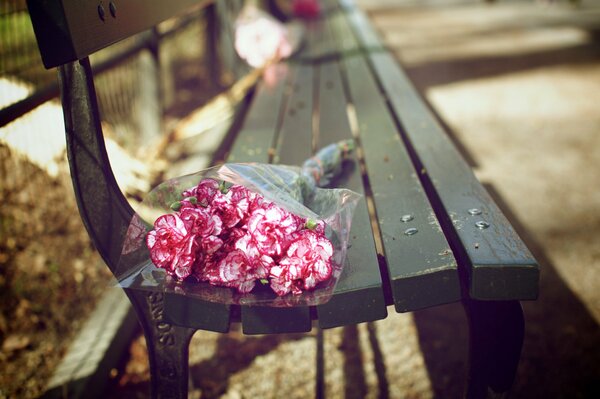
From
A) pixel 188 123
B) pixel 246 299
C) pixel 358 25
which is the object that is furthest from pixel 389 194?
pixel 358 25

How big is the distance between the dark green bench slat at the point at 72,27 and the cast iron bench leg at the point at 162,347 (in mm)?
656

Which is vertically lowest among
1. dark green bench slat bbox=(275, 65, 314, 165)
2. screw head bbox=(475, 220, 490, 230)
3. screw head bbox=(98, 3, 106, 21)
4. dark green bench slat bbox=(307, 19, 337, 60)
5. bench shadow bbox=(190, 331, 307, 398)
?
bench shadow bbox=(190, 331, 307, 398)

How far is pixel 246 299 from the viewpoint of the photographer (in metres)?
1.29

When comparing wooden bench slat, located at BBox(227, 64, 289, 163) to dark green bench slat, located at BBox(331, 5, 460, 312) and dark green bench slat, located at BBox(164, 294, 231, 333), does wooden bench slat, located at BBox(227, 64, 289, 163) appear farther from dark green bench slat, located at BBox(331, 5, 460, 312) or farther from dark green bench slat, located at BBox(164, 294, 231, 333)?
dark green bench slat, located at BBox(164, 294, 231, 333)

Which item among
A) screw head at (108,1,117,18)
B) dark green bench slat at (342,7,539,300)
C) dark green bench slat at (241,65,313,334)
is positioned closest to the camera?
dark green bench slat at (342,7,539,300)

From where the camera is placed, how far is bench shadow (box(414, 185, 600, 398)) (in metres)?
2.03

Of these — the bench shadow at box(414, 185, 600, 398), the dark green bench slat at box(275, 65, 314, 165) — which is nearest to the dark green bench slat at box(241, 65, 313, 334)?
the dark green bench slat at box(275, 65, 314, 165)

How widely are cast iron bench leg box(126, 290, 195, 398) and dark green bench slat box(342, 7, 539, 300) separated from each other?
80 centimetres

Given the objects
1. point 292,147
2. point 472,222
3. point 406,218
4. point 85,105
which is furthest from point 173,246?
point 292,147

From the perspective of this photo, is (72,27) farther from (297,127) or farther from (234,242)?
(297,127)

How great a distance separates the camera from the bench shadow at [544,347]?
6.66ft

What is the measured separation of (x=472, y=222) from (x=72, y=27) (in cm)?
114

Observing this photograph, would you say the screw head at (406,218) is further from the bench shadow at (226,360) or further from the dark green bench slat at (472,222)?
the bench shadow at (226,360)

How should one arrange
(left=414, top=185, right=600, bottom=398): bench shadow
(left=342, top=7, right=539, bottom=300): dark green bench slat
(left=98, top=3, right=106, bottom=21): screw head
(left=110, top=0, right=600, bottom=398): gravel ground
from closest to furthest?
1. (left=342, top=7, right=539, bottom=300): dark green bench slat
2. (left=98, top=3, right=106, bottom=21): screw head
3. (left=414, top=185, right=600, bottom=398): bench shadow
4. (left=110, top=0, right=600, bottom=398): gravel ground
